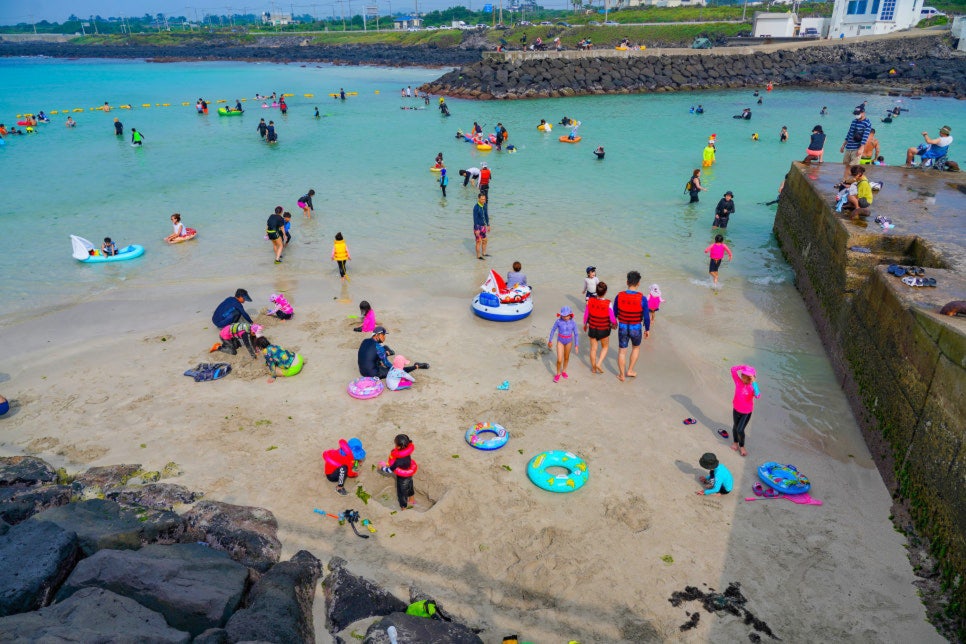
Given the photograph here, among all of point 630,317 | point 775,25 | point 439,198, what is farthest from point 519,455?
point 775,25

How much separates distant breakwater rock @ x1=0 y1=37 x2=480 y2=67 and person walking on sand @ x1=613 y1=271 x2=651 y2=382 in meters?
90.8

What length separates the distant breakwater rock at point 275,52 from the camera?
333 feet

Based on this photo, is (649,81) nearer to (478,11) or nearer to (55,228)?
(55,228)

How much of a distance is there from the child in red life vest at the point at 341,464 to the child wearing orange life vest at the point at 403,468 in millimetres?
623

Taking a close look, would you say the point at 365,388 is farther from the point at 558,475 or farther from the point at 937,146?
the point at 937,146

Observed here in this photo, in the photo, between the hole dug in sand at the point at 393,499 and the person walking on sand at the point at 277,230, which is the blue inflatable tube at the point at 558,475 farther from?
the person walking on sand at the point at 277,230

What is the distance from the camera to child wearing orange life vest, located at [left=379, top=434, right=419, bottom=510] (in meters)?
7.73

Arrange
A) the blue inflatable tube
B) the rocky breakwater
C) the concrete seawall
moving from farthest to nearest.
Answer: the blue inflatable tube, the concrete seawall, the rocky breakwater

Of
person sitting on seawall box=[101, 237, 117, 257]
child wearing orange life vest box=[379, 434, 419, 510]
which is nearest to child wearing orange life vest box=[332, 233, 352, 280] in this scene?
person sitting on seawall box=[101, 237, 117, 257]

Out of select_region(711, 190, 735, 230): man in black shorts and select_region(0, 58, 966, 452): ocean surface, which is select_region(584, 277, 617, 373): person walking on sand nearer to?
select_region(0, 58, 966, 452): ocean surface

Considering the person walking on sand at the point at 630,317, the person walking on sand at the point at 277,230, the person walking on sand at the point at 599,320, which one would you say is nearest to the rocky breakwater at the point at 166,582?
the person walking on sand at the point at 599,320

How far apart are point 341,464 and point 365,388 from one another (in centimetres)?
240

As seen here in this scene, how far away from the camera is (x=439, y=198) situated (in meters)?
24.0

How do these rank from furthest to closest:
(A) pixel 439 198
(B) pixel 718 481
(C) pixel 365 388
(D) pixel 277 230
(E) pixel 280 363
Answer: (A) pixel 439 198, (D) pixel 277 230, (E) pixel 280 363, (C) pixel 365 388, (B) pixel 718 481
